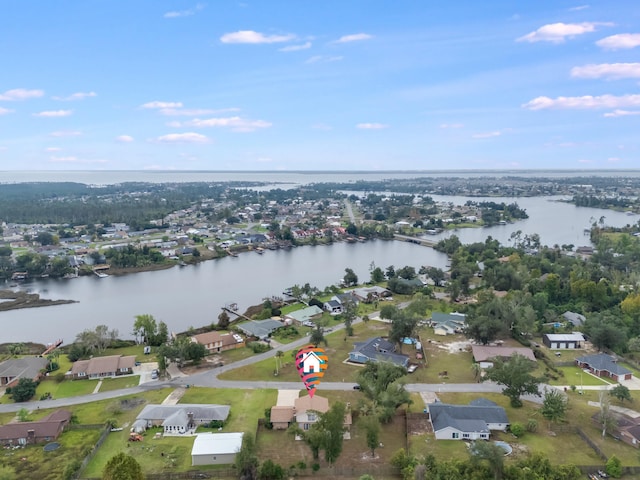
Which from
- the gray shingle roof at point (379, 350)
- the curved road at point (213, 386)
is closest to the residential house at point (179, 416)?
the curved road at point (213, 386)

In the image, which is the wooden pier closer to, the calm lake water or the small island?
the calm lake water

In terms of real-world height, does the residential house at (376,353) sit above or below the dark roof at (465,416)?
above

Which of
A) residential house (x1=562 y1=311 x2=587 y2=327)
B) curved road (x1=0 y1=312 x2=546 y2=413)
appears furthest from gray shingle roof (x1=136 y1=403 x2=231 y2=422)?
residential house (x1=562 y1=311 x2=587 y2=327)

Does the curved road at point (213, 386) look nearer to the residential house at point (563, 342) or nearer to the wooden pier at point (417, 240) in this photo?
the residential house at point (563, 342)

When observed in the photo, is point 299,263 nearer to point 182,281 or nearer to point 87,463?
point 182,281

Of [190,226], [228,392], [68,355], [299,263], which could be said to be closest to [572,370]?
[228,392]

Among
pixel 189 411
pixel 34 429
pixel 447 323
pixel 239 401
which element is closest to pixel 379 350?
pixel 447 323

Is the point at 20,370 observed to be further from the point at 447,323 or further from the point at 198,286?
the point at 447,323
